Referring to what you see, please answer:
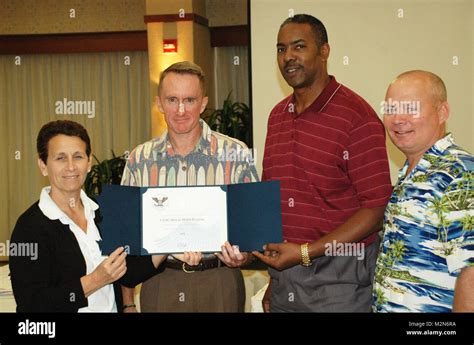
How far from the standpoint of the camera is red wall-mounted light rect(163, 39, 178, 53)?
730 centimetres

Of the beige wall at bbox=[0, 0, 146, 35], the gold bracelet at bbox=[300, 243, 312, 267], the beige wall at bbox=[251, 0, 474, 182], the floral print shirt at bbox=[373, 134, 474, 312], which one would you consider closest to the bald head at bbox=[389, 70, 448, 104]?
the floral print shirt at bbox=[373, 134, 474, 312]

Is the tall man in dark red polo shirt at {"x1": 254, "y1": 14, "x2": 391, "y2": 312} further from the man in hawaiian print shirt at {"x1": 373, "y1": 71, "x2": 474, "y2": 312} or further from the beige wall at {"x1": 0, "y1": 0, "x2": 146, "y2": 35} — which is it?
the beige wall at {"x1": 0, "y1": 0, "x2": 146, "y2": 35}

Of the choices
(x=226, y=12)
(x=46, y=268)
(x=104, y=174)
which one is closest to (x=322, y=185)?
(x=46, y=268)

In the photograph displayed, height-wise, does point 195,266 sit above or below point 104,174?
below

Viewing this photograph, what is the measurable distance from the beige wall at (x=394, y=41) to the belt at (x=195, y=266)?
7.30ft

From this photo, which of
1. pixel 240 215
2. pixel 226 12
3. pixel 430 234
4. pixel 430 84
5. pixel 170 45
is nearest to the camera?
pixel 430 234

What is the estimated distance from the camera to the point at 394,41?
14.2ft

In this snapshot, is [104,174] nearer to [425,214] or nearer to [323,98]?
[323,98]

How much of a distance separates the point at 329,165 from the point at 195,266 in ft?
1.93

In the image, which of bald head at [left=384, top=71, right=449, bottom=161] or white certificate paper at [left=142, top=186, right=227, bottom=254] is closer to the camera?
bald head at [left=384, top=71, right=449, bottom=161]

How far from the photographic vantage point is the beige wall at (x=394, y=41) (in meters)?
4.29

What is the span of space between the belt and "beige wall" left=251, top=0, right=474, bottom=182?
2.22 meters

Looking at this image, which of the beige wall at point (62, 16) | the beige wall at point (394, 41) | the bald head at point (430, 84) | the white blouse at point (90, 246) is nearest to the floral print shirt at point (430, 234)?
the bald head at point (430, 84)
